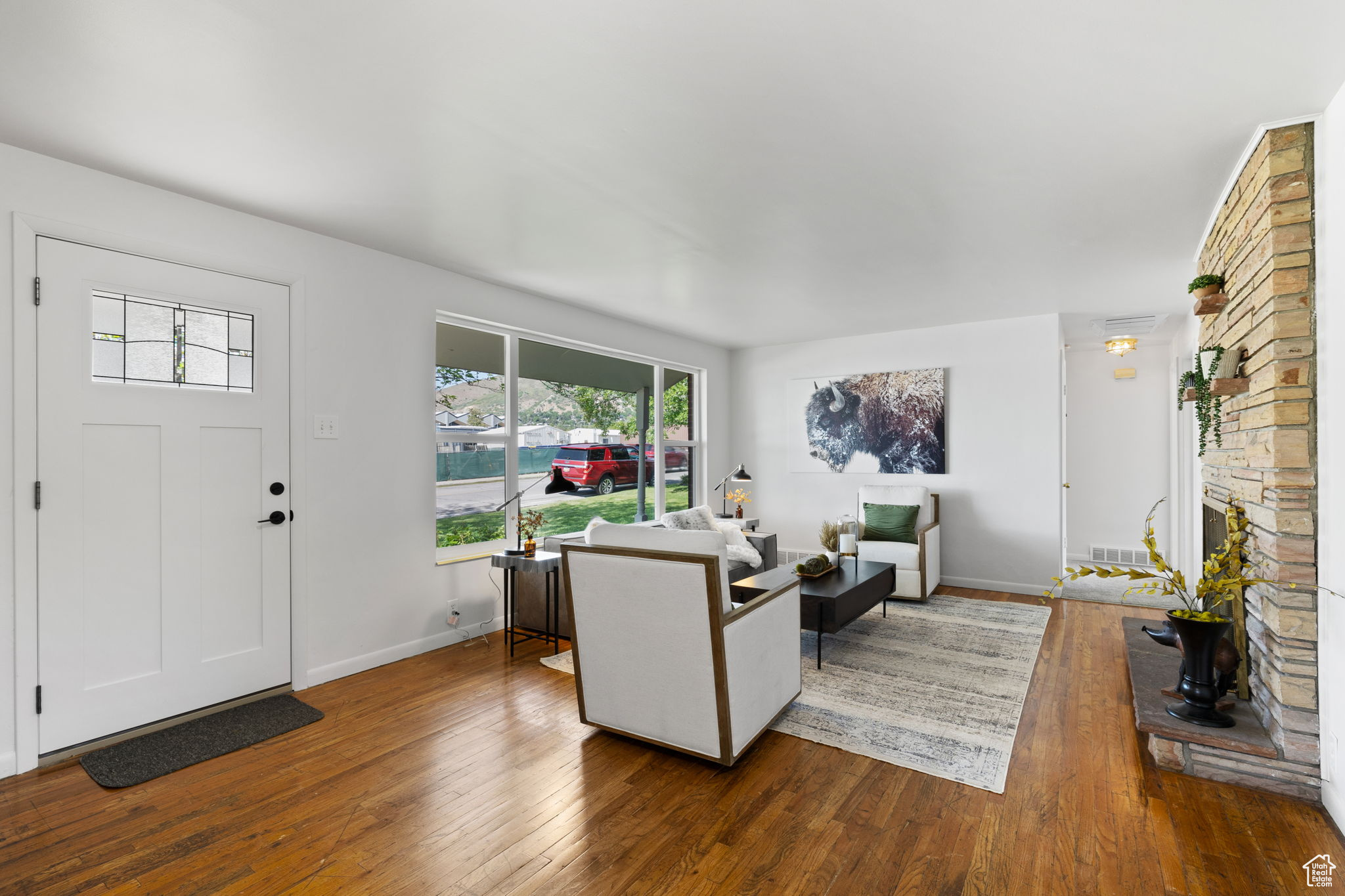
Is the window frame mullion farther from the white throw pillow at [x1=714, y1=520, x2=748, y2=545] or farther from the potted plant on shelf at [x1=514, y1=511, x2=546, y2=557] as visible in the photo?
the white throw pillow at [x1=714, y1=520, x2=748, y2=545]

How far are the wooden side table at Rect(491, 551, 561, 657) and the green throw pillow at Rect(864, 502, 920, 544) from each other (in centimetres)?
279

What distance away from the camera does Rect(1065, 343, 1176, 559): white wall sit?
653 centimetres

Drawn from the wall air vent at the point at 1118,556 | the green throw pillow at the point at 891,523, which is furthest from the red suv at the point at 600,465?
the wall air vent at the point at 1118,556

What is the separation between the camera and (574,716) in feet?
9.81

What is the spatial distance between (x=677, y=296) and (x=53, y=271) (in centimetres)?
333

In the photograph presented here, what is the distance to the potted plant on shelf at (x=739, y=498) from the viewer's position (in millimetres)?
6188

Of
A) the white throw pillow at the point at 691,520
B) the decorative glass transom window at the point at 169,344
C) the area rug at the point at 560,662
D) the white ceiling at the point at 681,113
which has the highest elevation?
the white ceiling at the point at 681,113

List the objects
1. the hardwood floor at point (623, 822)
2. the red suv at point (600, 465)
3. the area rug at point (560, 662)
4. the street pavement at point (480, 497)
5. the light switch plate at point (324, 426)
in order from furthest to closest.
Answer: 1. the red suv at point (600, 465)
2. the street pavement at point (480, 497)
3. the area rug at point (560, 662)
4. the light switch plate at point (324, 426)
5. the hardwood floor at point (623, 822)

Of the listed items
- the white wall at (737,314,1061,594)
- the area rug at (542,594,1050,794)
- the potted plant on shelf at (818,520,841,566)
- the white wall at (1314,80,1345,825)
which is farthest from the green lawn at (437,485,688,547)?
the white wall at (1314,80,1345,825)

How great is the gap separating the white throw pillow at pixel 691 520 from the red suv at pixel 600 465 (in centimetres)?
71

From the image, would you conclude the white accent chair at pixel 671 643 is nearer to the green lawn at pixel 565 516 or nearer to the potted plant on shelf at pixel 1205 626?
the potted plant on shelf at pixel 1205 626

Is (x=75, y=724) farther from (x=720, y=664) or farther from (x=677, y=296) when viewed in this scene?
(x=677, y=296)

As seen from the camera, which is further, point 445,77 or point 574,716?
point 574,716

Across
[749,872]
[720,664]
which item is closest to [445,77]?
[720,664]
